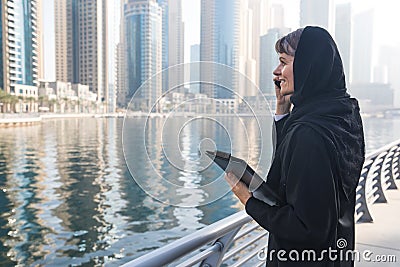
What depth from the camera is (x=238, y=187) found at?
2.59 feet

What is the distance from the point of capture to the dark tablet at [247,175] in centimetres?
76

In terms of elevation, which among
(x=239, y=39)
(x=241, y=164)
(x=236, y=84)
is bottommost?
(x=241, y=164)

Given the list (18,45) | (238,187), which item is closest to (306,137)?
(238,187)

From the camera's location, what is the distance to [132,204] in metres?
13.7

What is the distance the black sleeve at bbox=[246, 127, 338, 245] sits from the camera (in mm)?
703

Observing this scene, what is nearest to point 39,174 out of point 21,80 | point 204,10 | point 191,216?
point 191,216

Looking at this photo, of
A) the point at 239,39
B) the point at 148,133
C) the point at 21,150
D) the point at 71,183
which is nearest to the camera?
the point at 148,133

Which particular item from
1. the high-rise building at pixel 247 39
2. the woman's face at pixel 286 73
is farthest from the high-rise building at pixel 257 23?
the woman's face at pixel 286 73

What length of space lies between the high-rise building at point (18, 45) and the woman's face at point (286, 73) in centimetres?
4975

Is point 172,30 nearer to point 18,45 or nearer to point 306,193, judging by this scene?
point 306,193

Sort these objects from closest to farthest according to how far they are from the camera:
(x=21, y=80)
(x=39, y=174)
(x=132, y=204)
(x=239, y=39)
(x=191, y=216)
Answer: (x=239, y=39) < (x=191, y=216) < (x=132, y=204) < (x=39, y=174) < (x=21, y=80)

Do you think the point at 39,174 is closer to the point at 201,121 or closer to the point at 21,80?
the point at 201,121

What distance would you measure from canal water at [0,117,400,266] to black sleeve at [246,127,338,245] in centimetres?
12

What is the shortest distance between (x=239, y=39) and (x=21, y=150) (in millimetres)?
27728
